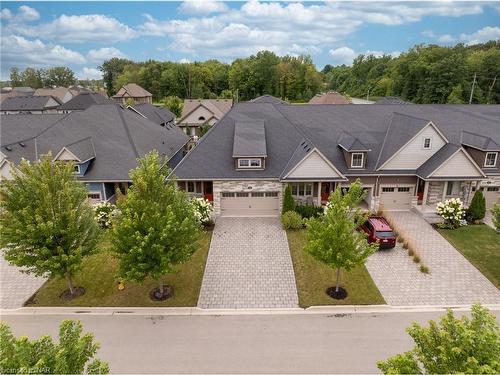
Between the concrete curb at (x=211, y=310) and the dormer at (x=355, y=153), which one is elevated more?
the dormer at (x=355, y=153)

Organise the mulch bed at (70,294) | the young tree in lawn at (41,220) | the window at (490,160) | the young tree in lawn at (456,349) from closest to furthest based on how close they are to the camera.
Answer: the young tree in lawn at (456,349) < the young tree in lawn at (41,220) < the mulch bed at (70,294) < the window at (490,160)

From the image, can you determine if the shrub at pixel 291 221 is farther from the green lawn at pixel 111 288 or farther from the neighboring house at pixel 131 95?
the neighboring house at pixel 131 95

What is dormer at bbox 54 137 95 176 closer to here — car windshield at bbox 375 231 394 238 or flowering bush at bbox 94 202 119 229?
flowering bush at bbox 94 202 119 229

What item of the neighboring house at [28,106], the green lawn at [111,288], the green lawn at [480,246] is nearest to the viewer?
the green lawn at [111,288]

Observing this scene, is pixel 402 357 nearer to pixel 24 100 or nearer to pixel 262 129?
pixel 262 129

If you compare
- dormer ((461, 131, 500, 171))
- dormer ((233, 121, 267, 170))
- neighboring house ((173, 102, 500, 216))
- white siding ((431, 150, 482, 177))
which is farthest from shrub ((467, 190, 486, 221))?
dormer ((233, 121, 267, 170))

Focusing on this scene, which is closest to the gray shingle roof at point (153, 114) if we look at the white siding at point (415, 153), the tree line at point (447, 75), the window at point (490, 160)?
the white siding at point (415, 153)
